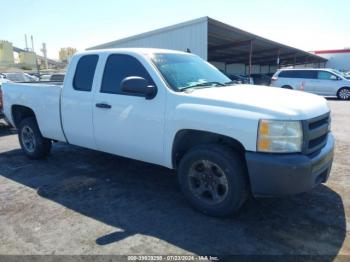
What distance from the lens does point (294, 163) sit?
127 inches

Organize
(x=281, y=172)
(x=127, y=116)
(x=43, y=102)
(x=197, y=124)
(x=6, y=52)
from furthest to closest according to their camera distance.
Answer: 1. (x=6, y=52)
2. (x=43, y=102)
3. (x=127, y=116)
4. (x=197, y=124)
5. (x=281, y=172)

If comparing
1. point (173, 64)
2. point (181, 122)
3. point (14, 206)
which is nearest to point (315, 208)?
point (181, 122)

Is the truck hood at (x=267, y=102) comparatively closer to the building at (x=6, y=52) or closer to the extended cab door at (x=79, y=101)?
the extended cab door at (x=79, y=101)

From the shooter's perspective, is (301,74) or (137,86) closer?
(137,86)

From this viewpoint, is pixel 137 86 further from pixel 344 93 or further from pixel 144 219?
pixel 344 93

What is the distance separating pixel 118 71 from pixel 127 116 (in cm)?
71

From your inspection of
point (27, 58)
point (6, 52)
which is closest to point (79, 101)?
point (27, 58)

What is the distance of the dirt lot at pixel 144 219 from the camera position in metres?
3.23

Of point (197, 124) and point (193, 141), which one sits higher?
point (197, 124)

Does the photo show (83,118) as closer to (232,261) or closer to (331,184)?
(232,261)

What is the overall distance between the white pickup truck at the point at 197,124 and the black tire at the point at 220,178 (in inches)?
0.4

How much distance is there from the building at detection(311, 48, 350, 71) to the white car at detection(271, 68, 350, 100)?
4383 cm

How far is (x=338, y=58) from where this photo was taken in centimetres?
5931

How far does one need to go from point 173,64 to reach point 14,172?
10.7ft
